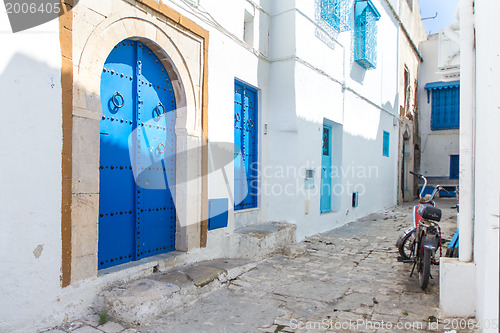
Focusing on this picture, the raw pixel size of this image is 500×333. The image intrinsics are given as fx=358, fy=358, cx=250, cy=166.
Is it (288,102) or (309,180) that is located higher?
(288,102)

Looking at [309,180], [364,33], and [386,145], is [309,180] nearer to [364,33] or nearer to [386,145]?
[364,33]

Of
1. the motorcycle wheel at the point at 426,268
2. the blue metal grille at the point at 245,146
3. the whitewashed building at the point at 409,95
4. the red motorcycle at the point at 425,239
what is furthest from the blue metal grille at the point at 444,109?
the motorcycle wheel at the point at 426,268

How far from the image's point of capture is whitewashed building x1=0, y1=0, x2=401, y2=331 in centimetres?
271

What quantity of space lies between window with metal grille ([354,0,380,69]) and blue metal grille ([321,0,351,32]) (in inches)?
28.9

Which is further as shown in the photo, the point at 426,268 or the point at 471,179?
the point at 426,268

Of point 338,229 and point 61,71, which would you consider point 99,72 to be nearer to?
point 61,71

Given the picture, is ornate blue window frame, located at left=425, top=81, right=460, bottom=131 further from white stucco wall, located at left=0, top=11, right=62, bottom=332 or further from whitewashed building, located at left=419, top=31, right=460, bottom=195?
white stucco wall, located at left=0, top=11, right=62, bottom=332

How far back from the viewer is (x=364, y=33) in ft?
28.8

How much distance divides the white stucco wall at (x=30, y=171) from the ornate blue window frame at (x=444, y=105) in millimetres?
16892

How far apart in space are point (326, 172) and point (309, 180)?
140cm

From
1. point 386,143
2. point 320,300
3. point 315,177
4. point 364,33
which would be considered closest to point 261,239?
point 320,300

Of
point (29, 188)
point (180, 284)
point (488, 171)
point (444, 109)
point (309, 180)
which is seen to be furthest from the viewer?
point (444, 109)

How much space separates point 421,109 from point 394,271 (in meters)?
14.3

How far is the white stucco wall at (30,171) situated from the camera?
2561 millimetres
